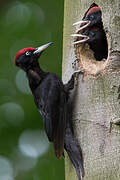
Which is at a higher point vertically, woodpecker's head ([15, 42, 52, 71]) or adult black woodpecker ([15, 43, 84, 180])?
woodpecker's head ([15, 42, 52, 71])

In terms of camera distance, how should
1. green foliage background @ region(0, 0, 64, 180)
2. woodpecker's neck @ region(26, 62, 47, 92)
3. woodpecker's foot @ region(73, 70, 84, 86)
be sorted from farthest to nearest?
green foliage background @ region(0, 0, 64, 180)
woodpecker's neck @ region(26, 62, 47, 92)
woodpecker's foot @ region(73, 70, 84, 86)

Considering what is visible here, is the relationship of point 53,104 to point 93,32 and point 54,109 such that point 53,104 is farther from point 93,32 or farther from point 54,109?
point 93,32

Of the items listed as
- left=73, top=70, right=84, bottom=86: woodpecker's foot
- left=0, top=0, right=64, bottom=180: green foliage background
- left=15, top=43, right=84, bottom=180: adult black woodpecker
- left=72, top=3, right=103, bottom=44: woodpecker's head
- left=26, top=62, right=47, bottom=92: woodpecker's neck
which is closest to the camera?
left=15, top=43, right=84, bottom=180: adult black woodpecker

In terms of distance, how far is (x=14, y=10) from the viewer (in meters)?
5.39

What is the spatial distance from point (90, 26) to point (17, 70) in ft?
4.92

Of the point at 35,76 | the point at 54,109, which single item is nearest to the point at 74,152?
the point at 54,109

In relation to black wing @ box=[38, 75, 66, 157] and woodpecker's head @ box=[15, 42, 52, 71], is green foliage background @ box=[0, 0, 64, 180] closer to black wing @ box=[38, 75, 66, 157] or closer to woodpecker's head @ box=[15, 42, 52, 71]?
woodpecker's head @ box=[15, 42, 52, 71]

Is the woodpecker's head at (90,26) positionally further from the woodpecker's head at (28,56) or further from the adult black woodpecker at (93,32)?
the woodpecker's head at (28,56)

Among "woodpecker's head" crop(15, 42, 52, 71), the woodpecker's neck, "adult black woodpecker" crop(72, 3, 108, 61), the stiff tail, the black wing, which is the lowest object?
the stiff tail

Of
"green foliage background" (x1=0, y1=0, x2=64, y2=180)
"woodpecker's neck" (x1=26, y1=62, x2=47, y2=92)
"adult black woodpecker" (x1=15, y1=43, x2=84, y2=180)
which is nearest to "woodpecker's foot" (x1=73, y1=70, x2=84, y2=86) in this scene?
"adult black woodpecker" (x1=15, y1=43, x2=84, y2=180)

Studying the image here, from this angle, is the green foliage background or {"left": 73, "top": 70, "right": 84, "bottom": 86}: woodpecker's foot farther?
the green foliage background

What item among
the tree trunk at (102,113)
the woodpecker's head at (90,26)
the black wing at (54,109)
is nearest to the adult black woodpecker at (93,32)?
the woodpecker's head at (90,26)

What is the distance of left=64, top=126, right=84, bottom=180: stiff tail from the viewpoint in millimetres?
3410

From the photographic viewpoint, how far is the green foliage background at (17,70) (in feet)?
16.2
